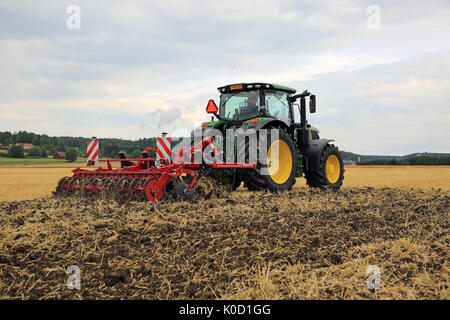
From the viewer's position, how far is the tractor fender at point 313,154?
10.1m

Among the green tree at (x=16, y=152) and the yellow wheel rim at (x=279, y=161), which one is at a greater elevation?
the green tree at (x=16, y=152)

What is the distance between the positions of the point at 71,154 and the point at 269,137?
43474 millimetres

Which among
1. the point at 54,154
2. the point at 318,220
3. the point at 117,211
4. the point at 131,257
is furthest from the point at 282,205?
the point at 54,154

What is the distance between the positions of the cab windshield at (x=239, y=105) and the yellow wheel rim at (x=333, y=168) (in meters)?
3.07

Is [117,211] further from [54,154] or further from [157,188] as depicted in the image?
[54,154]

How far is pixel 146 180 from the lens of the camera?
6992 mm

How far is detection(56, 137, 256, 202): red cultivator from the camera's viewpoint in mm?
6926

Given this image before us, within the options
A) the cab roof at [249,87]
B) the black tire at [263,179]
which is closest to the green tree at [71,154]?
the cab roof at [249,87]

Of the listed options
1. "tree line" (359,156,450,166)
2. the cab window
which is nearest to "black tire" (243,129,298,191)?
the cab window

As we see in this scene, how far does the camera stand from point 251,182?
8.38 metres

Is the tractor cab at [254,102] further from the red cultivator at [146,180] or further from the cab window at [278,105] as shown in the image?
the red cultivator at [146,180]

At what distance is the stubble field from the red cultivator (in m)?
1.09

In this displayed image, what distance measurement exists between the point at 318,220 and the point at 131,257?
255 centimetres

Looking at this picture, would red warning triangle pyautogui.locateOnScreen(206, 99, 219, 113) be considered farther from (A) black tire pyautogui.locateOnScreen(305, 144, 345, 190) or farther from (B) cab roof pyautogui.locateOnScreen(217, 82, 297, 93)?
(A) black tire pyautogui.locateOnScreen(305, 144, 345, 190)
